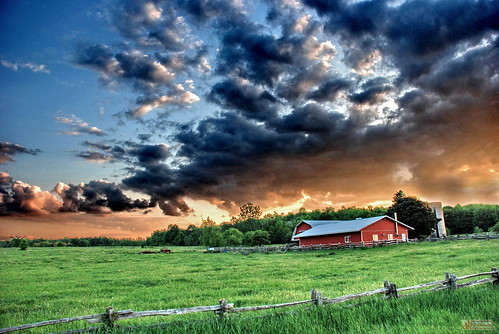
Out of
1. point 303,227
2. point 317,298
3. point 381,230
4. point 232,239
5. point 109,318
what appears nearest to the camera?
point 109,318

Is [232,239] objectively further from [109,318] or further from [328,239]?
[109,318]

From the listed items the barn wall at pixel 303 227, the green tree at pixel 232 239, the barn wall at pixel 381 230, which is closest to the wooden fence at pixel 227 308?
the barn wall at pixel 381 230

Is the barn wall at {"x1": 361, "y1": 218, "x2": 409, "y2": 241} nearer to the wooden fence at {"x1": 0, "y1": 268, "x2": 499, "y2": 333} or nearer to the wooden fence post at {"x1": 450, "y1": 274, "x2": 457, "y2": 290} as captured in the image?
the wooden fence at {"x1": 0, "y1": 268, "x2": 499, "y2": 333}

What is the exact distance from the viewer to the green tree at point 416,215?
2810 inches

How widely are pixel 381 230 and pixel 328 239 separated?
9.52 meters

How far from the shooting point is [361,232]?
61.2 m

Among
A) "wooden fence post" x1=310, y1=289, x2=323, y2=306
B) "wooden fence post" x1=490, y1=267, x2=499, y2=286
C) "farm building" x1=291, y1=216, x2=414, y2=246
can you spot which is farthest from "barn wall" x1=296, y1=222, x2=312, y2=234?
"wooden fence post" x1=310, y1=289, x2=323, y2=306

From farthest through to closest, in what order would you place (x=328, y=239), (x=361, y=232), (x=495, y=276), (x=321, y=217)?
(x=321, y=217)
(x=328, y=239)
(x=361, y=232)
(x=495, y=276)

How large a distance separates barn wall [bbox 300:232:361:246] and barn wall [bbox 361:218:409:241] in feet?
5.11

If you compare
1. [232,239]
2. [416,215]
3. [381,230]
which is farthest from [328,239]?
[232,239]

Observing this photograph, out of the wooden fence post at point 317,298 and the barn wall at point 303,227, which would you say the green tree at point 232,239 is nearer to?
the barn wall at point 303,227

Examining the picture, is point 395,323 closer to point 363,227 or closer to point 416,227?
point 363,227

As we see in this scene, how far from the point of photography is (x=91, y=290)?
2277 cm

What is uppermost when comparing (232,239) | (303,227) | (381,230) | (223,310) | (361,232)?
(303,227)
